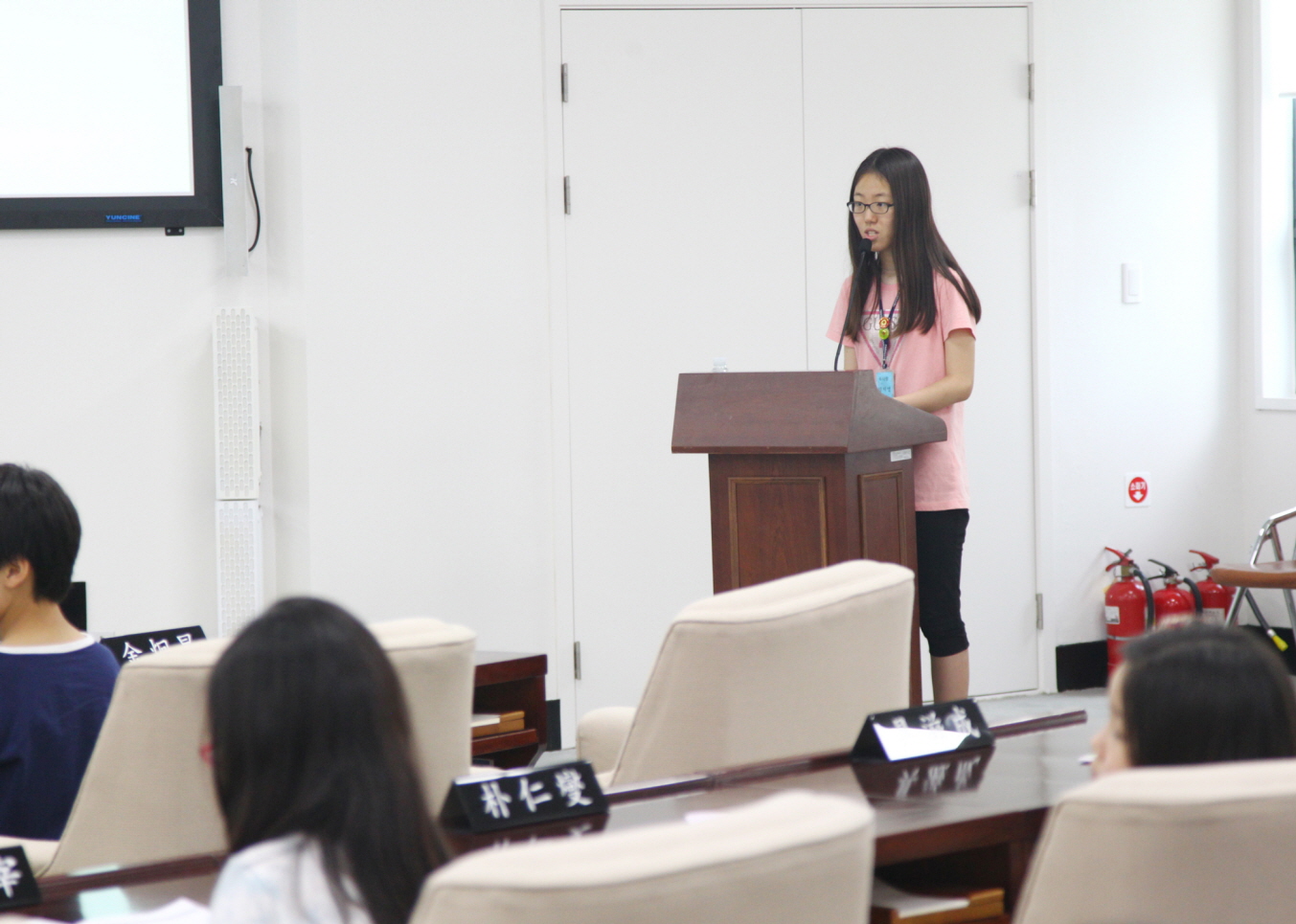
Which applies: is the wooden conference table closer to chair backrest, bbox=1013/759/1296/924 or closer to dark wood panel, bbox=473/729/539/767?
chair backrest, bbox=1013/759/1296/924

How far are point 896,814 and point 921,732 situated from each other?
376mm

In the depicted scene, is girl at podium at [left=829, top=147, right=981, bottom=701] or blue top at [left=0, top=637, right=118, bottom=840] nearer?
blue top at [left=0, top=637, right=118, bottom=840]

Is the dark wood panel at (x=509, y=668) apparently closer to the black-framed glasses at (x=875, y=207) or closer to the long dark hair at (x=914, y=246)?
the long dark hair at (x=914, y=246)

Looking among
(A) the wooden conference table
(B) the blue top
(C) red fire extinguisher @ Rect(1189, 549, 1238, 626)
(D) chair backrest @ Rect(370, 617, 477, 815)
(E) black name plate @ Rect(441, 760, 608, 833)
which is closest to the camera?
(A) the wooden conference table

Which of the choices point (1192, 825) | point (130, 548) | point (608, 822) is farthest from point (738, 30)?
point (1192, 825)

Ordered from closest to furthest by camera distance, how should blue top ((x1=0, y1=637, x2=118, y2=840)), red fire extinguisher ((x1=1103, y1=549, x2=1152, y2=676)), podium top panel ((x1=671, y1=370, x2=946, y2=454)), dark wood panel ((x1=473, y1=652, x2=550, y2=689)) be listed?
blue top ((x1=0, y1=637, x2=118, y2=840)) → podium top panel ((x1=671, y1=370, x2=946, y2=454)) → dark wood panel ((x1=473, y1=652, x2=550, y2=689)) → red fire extinguisher ((x1=1103, y1=549, x2=1152, y2=676))

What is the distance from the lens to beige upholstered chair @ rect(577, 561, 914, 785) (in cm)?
186

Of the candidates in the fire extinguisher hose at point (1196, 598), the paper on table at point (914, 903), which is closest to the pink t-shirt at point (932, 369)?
the paper on table at point (914, 903)

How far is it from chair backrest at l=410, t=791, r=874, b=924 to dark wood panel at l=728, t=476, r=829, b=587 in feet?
6.86

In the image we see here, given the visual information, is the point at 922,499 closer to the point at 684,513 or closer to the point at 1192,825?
the point at 684,513

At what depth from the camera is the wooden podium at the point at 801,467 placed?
3.09 metres

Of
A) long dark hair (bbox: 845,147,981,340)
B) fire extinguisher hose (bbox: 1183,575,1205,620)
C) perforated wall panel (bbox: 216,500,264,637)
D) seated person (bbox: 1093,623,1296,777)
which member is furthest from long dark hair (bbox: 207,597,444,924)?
fire extinguisher hose (bbox: 1183,575,1205,620)

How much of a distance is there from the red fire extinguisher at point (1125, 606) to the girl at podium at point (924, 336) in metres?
2.10

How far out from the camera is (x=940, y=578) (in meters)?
3.44
